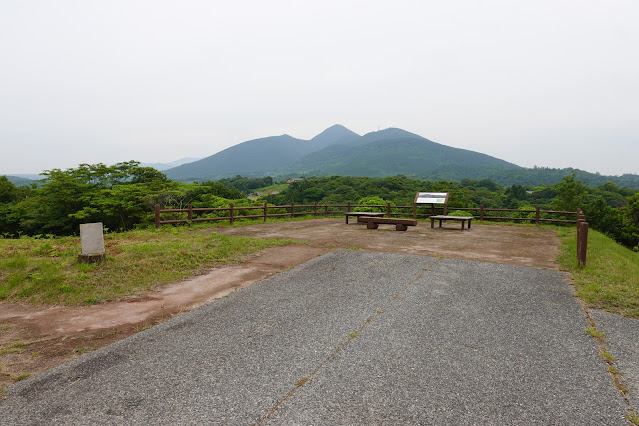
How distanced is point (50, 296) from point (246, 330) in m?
3.65

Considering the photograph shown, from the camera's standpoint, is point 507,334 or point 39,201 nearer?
point 507,334

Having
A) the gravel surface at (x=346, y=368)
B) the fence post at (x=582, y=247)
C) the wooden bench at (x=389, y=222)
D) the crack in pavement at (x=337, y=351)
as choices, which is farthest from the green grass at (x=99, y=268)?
the fence post at (x=582, y=247)

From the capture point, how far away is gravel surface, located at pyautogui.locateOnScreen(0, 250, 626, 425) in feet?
8.63

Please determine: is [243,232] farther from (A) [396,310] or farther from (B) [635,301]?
(B) [635,301]

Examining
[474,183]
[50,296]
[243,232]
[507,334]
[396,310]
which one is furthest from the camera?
[474,183]

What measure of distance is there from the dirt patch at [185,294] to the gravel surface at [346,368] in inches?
15.3

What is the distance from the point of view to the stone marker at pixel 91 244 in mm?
6582

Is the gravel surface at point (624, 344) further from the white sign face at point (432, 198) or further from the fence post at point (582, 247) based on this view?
the white sign face at point (432, 198)

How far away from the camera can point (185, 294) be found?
224 inches

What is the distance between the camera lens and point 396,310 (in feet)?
15.4

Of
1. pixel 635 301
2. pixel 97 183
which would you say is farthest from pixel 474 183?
pixel 635 301

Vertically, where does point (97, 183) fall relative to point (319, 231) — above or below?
above

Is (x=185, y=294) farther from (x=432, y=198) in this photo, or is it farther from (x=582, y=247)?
(x=432, y=198)

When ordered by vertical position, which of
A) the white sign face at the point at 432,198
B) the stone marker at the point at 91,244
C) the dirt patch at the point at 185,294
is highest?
the white sign face at the point at 432,198
